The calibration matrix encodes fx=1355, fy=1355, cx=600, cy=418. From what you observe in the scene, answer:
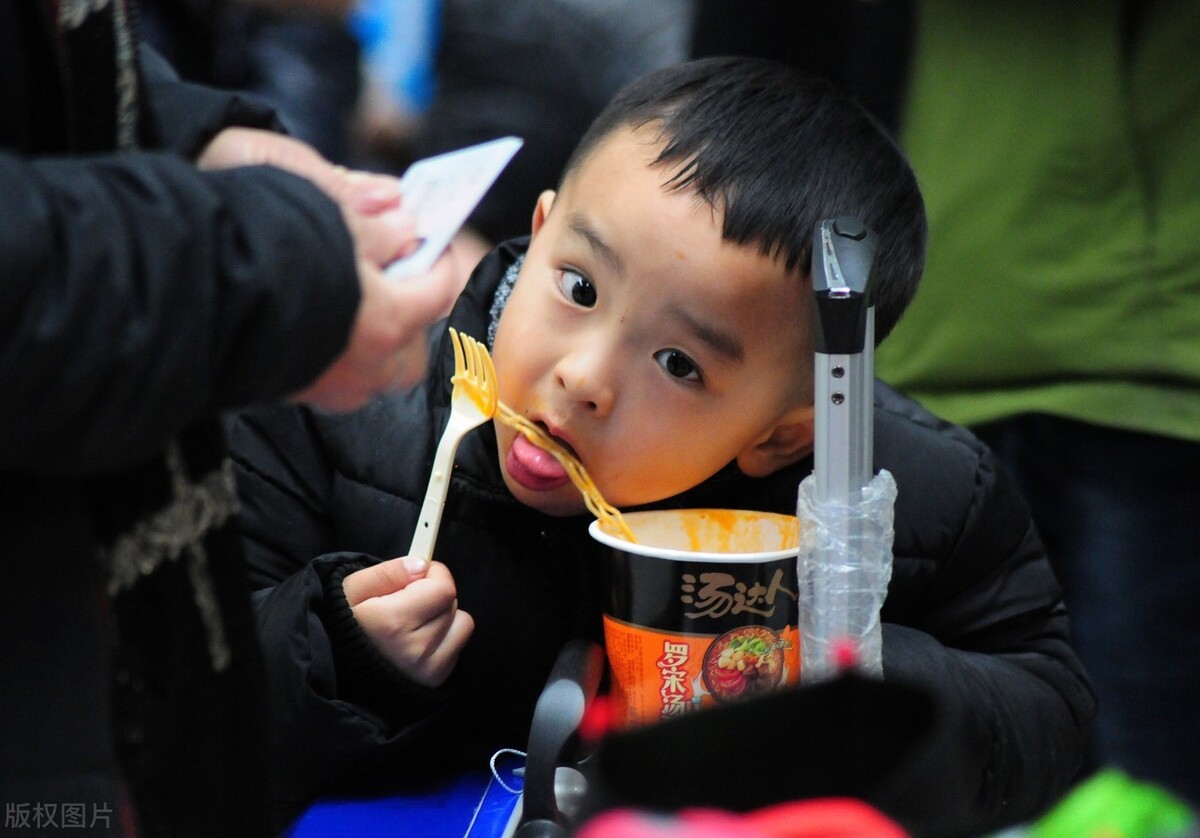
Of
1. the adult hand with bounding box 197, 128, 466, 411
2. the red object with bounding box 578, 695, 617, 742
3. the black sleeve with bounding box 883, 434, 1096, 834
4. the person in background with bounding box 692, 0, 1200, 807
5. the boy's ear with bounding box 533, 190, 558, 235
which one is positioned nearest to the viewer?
the adult hand with bounding box 197, 128, 466, 411

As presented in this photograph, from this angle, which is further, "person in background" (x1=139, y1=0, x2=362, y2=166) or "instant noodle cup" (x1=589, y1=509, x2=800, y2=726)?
"person in background" (x1=139, y1=0, x2=362, y2=166)

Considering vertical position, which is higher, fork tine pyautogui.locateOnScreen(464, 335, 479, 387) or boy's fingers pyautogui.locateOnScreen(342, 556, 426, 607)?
fork tine pyautogui.locateOnScreen(464, 335, 479, 387)

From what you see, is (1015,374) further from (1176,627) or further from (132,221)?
(132,221)

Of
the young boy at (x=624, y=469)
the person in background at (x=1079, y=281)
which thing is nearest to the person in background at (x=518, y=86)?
the person in background at (x=1079, y=281)

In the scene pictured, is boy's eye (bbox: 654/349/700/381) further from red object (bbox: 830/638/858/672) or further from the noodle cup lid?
red object (bbox: 830/638/858/672)

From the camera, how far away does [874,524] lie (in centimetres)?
102

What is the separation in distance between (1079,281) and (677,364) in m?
0.77

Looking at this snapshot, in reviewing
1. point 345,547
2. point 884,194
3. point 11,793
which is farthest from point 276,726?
point 884,194

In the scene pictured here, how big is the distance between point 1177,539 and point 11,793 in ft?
4.89

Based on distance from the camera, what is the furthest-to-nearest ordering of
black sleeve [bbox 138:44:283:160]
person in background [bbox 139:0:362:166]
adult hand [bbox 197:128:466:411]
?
person in background [bbox 139:0:362:166]
black sleeve [bbox 138:44:283:160]
adult hand [bbox 197:128:466:411]

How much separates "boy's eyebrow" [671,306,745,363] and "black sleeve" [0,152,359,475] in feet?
1.66

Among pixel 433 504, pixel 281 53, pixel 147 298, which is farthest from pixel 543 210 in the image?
pixel 281 53

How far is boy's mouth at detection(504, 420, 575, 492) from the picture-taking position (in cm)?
124

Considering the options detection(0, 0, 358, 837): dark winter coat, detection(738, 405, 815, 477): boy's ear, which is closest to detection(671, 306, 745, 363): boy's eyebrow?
detection(738, 405, 815, 477): boy's ear
